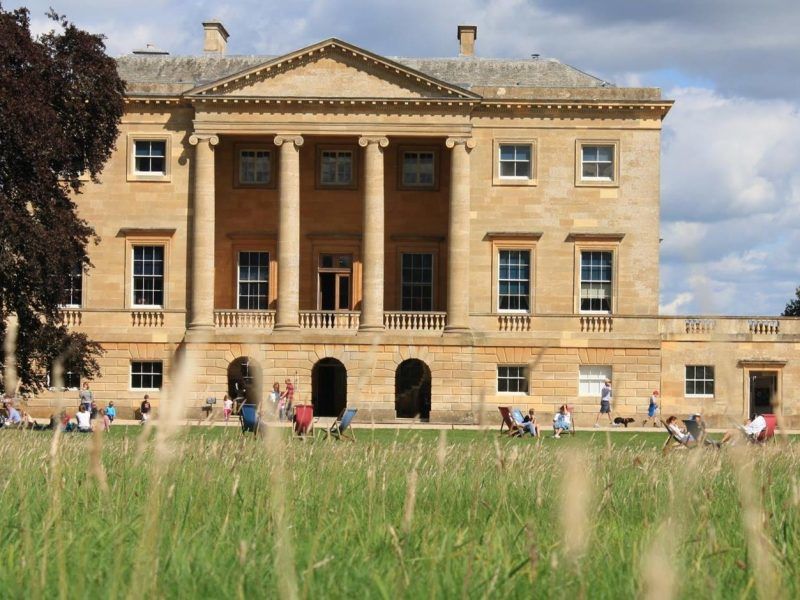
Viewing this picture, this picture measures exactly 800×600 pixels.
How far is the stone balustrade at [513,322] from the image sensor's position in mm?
54500

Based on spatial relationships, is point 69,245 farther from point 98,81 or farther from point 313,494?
point 313,494

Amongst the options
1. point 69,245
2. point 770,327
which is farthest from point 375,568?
point 770,327

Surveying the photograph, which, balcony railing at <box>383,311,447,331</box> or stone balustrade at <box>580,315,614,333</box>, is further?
stone balustrade at <box>580,315,614,333</box>

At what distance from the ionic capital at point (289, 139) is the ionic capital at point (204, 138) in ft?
7.92

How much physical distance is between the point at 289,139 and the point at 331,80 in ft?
9.29

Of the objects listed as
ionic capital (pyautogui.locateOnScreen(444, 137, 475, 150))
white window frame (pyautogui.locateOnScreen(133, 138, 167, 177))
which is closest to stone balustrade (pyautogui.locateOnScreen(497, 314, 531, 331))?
ionic capital (pyautogui.locateOnScreen(444, 137, 475, 150))

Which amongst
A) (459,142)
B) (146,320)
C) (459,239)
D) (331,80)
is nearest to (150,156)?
(146,320)

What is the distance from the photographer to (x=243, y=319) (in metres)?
54.2

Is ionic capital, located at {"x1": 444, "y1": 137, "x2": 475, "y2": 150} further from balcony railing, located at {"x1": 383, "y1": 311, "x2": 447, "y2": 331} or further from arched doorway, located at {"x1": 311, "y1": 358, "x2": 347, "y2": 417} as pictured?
arched doorway, located at {"x1": 311, "y1": 358, "x2": 347, "y2": 417}

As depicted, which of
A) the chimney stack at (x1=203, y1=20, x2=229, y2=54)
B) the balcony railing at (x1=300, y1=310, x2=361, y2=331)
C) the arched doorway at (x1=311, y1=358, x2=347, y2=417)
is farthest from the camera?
the chimney stack at (x1=203, y1=20, x2=229, y2=54)

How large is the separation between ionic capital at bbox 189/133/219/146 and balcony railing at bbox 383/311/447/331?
31.3 ft

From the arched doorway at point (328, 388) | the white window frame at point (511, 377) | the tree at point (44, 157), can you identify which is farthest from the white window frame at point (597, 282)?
the tree at point (44, 157)

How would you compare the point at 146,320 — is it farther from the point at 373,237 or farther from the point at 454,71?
the point at 454,71

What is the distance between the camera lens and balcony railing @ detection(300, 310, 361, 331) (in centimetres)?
5400
